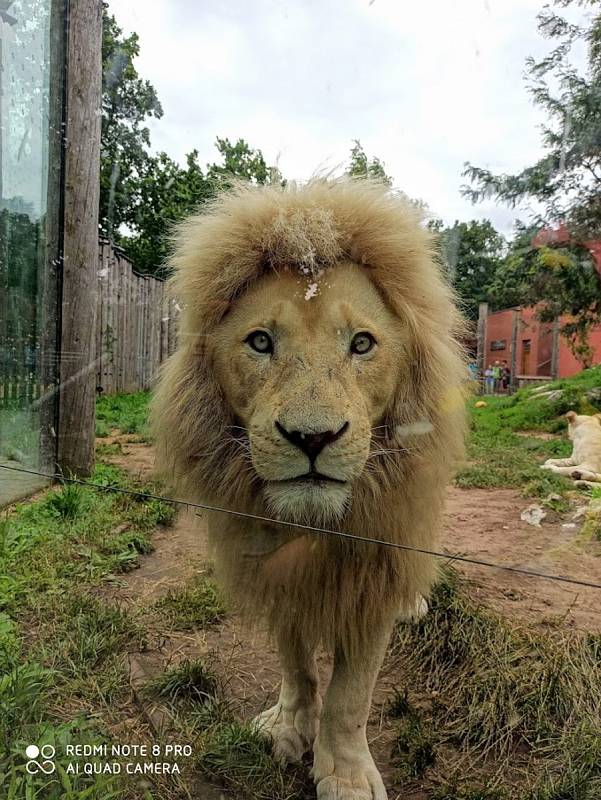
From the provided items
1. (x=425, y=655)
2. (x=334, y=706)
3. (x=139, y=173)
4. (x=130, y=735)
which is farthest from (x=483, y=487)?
(x=139, y=173)

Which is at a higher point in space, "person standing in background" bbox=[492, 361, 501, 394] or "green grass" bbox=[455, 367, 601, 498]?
"person standing in background" bbox=[492, 361, 501, 394]

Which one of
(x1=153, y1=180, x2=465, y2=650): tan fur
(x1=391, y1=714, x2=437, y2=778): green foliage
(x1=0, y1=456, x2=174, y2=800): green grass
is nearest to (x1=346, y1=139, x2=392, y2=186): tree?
(x1=153, y1=180, x2=465, y2=650): tan fur

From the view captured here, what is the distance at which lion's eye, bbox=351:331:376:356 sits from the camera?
99cm

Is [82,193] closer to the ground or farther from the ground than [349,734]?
farther from the ground

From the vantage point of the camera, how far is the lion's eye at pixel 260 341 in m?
0.99

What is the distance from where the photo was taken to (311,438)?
0.89 m

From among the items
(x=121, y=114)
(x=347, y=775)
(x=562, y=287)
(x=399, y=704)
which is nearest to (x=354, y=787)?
(x=347, y=775)

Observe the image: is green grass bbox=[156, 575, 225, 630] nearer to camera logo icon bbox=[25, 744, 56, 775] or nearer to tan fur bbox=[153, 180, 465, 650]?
tan fur bbox=[153, 180, 465, 650]

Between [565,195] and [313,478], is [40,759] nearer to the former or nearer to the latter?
[313,478]

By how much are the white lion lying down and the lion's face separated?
0.98 feet

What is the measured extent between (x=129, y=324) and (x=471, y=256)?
626mm

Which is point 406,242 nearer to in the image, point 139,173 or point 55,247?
point 139,173

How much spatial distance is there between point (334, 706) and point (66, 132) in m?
1.25

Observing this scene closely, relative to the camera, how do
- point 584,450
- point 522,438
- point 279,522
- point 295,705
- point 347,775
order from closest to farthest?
1. point 584,450
2. point 522,438
3. point 279,522
4. point 347,775
5. point 295,705
